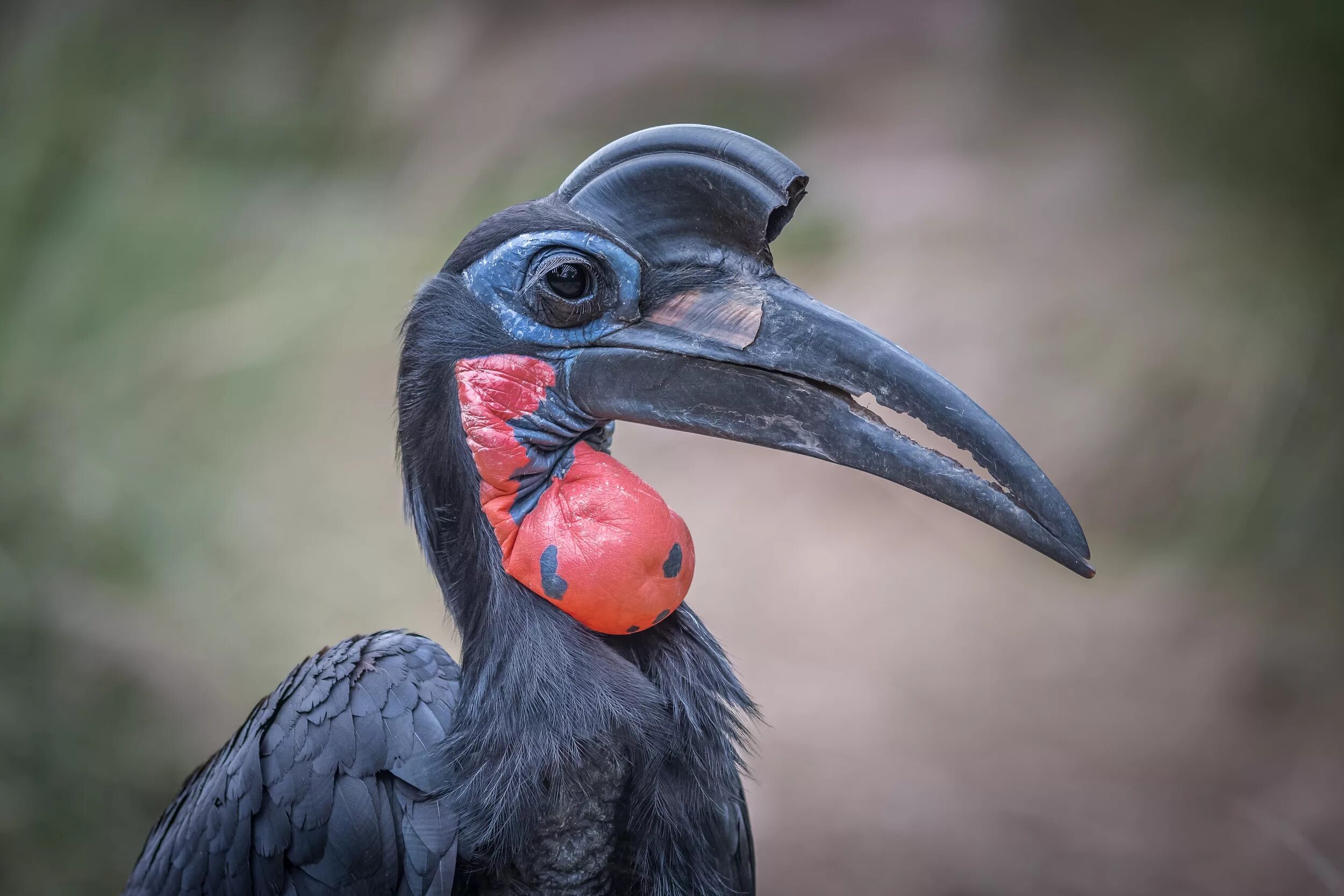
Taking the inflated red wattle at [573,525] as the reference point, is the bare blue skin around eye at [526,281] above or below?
above

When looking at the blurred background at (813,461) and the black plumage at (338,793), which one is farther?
the blurred background at (813,461)

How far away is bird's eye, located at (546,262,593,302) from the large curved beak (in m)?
0.09

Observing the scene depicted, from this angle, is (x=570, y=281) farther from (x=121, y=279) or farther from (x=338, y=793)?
(x=121, y=279)

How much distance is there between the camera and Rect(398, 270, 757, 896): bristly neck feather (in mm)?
1598

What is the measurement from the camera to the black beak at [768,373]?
156 cm

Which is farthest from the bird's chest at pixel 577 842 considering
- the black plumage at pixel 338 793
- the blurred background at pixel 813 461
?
the blurred background at pixel 813 461

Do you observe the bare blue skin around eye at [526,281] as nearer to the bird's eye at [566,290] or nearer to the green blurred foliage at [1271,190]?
the bird's eye at [566,290]

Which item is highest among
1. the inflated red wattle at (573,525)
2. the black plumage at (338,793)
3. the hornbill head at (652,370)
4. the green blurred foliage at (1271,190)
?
the green blurred foliage at (1271,190)

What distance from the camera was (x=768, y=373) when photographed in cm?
162

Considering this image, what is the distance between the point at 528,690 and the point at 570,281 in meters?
0.65

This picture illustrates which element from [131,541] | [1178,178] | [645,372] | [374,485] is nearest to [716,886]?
[645,372]

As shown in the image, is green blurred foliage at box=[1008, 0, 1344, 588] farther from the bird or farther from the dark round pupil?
the dark round pupil

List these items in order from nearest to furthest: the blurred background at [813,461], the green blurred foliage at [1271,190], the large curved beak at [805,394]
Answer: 1. the large curved beak at [805,394]
2. the blurred background at [813,461]
3. the green blurred foliage at [1271,190]

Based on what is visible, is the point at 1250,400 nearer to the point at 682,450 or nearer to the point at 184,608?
the point at 682,450
